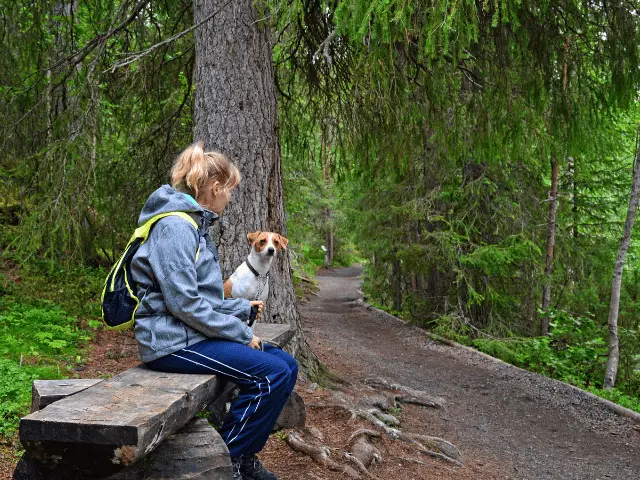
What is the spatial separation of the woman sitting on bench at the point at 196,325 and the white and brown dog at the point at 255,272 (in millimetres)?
1149

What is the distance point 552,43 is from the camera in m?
6.38

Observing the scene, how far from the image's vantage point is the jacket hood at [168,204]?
2.95 metres

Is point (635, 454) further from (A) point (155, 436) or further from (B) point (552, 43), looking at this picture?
(A) point (155, 436)

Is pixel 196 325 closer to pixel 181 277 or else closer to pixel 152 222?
pixel 181 277

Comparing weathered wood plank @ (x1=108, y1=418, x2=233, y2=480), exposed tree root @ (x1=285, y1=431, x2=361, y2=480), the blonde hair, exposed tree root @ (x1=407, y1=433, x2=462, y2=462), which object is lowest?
exposed tree root @ (x1=407, y1=433, x2=462, y2=462)

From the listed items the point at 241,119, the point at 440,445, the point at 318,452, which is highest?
the point at 241,119

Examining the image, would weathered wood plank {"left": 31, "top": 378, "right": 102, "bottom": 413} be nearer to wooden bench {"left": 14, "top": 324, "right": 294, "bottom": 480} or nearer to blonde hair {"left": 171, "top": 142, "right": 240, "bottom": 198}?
wooden bench {"left": 14, "top": 324, "right": 294, "bottom": 480}

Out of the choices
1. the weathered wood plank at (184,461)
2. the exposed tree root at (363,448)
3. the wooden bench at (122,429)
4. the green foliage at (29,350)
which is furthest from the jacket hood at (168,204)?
the exposed tree root at (363,448)

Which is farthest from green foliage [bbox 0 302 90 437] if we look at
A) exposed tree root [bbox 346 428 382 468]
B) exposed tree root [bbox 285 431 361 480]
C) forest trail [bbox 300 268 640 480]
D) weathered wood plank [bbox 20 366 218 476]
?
forest trail [bbox 300 268 640 480]

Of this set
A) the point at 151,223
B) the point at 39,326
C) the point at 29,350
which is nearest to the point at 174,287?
the point at 151,223

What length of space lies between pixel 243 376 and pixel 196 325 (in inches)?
14.8

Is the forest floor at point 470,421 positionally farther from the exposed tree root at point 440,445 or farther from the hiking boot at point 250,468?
the hiking boot at point 250,468

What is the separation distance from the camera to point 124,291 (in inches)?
115

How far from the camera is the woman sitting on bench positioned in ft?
9.27
